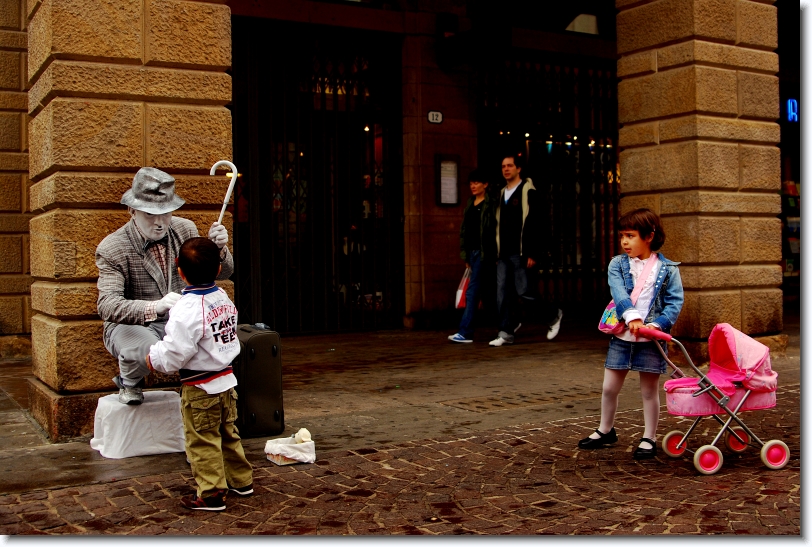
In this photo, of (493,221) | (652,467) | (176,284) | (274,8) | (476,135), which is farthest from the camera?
(476,135)

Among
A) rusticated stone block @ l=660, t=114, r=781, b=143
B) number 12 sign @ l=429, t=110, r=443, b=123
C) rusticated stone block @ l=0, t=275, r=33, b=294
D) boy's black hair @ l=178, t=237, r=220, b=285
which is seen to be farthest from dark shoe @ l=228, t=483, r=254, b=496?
number 12 sign @ l=429, t=110, r=443, b=123

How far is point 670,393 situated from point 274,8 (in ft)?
24.7

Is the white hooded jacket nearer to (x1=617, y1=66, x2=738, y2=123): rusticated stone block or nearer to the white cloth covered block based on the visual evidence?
the white cloth covered block

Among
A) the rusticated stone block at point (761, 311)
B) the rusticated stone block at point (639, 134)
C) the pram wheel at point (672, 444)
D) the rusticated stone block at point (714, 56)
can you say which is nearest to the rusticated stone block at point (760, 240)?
the rusticated stone block at point (761, 311)

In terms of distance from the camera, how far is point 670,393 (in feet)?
16.5

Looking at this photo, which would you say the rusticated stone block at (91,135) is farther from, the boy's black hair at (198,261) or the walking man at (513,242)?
the walking man at (513,242)

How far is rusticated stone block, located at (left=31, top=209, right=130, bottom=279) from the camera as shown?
5.69m

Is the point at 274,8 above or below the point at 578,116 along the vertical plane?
above

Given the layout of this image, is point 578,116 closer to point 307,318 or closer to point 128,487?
point 307,318

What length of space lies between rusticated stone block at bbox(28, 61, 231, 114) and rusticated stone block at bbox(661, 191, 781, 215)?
4392mm

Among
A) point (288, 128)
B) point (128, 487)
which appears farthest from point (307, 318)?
point (128, 487)

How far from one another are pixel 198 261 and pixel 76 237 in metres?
1.71

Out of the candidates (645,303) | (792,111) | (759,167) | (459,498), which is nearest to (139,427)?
(459,498)

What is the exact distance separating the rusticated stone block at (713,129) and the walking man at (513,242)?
179cm
